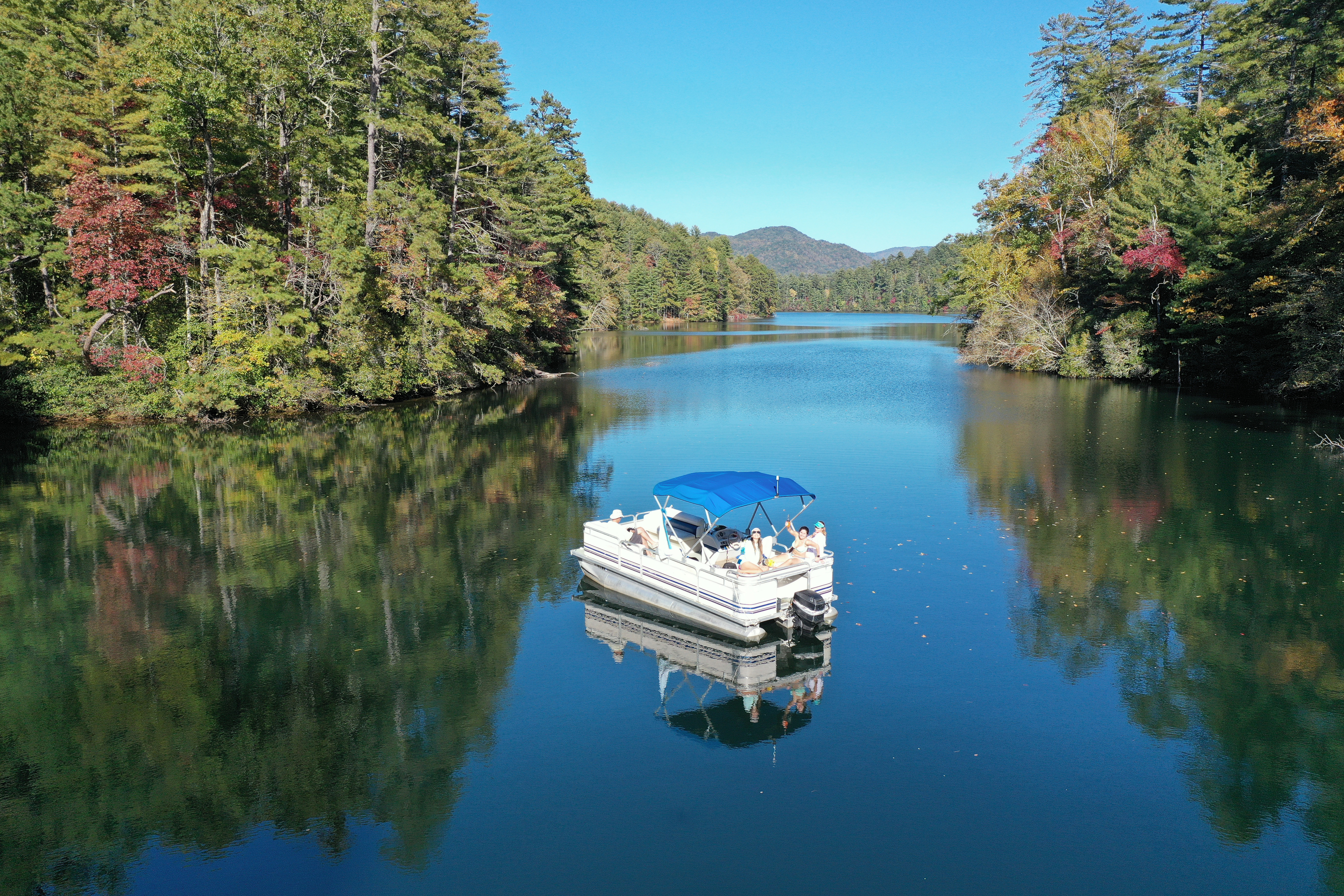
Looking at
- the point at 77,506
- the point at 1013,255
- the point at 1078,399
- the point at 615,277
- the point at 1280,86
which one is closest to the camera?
the point at 77,506

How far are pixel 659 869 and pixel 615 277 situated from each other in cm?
11364

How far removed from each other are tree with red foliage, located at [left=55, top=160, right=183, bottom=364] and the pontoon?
27796mm

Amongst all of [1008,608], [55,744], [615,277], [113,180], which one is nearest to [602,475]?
[1008,608]

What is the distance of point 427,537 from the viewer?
2011cm

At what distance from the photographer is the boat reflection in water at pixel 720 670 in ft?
38.2

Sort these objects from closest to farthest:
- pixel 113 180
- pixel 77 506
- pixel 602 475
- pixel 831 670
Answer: pixel 831 670, pixel 77 506, pixel 602 475, pixel 113 180

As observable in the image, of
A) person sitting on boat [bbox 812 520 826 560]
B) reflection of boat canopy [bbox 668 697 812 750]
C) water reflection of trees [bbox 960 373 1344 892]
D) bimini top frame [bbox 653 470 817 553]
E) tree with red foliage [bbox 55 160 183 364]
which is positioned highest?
tree with red foliage [bbox 55 160 183 364]

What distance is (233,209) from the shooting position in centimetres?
3816

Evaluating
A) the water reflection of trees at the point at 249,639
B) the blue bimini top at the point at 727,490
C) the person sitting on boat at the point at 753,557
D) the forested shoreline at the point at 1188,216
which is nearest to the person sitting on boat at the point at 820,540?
the person sitting on boat at the point at 753,557

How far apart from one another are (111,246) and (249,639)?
91.2 ft

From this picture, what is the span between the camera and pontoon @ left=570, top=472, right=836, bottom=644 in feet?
46.6

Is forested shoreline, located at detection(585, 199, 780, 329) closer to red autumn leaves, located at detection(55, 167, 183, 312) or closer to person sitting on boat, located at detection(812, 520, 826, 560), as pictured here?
red autumn leaves, located at detection(55, 167, 183, 312)

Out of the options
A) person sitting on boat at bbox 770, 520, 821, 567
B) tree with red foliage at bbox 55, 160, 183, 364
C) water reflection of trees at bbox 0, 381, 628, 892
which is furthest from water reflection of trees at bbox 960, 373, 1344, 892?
tree with red foliage at bbox 55, 160, 183, 364

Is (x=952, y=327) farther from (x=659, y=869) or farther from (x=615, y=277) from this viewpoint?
(x=659, y=869)
